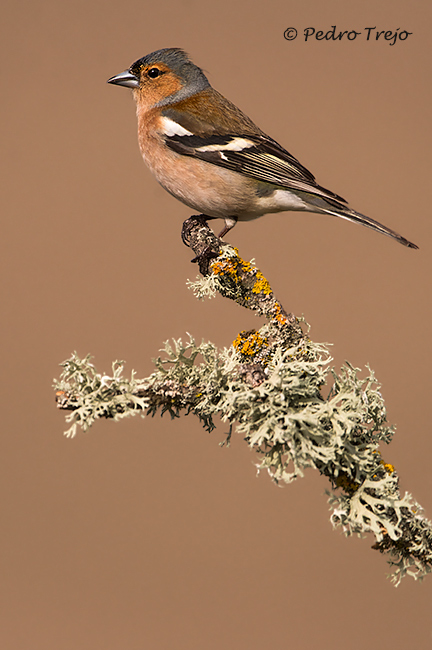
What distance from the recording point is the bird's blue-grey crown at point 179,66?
9.53ft

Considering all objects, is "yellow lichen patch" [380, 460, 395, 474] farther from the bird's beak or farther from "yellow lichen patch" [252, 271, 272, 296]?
the bird's beak

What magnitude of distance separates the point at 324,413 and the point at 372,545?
0.52 metres

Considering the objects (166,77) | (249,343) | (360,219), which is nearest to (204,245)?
(249,343)

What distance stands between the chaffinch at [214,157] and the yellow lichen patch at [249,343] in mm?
740

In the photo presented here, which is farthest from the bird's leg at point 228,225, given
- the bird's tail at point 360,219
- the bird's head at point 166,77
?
the bird's head at point 166,77

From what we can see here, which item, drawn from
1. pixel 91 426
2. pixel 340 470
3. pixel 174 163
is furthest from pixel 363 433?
pixel 174 163

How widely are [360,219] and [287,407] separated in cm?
99

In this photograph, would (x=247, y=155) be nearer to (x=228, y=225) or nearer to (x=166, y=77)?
(x=228, y=225)

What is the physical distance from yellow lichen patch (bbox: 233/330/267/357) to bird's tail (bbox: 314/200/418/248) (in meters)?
0.73

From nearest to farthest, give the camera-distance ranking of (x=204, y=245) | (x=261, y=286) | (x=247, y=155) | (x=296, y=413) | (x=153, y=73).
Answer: (x=296, y=413) → (x=261, y=286) → (x=204, y=245) → (x=247, y=155) → (x=153, y=73)

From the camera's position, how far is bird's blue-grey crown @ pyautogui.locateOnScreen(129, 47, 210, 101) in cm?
290

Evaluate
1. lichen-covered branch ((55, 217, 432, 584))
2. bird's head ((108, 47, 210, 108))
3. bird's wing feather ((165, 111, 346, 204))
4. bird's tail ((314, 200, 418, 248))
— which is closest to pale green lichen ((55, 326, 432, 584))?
lichen-covered branch ((55, 217, 432, 584))

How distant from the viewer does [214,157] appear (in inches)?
104

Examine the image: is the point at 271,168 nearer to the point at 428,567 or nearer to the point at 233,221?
the point at 233,221
